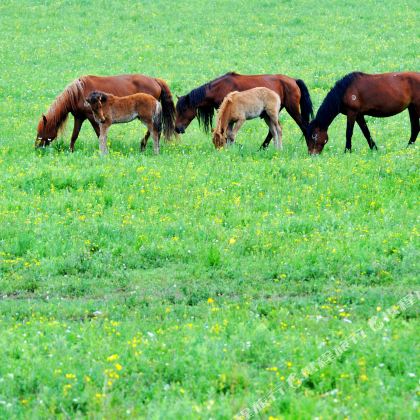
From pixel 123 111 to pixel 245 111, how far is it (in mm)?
2541

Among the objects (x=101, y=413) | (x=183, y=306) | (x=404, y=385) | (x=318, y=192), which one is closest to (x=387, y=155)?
(x=318, y=192)

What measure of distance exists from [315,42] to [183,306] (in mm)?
23484

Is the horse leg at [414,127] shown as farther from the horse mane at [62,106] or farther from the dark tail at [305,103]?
the horse mane at [62,106]

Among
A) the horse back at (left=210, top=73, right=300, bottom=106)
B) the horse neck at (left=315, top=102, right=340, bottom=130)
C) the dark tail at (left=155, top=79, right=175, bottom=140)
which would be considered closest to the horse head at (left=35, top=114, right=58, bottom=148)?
the dark tail at (left=155, top=79, right=175, bottom=140)

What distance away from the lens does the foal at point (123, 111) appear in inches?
661

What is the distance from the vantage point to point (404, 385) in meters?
7.04

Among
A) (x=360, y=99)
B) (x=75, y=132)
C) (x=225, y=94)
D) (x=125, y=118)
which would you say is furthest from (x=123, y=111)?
(x=360, y=99)

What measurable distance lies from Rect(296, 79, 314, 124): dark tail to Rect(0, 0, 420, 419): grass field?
24.5 inches

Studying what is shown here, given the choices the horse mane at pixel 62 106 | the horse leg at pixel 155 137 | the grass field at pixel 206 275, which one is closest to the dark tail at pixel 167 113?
the grass field at pixel 206 275

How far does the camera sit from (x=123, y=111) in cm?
1705

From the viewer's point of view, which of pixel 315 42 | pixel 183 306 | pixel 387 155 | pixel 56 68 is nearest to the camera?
pixel 183 306

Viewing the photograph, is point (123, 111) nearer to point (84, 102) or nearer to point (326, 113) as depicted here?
point (84, 102)

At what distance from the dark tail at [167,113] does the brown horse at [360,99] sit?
3186 mm

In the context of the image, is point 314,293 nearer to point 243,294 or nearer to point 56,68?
point 243,294
